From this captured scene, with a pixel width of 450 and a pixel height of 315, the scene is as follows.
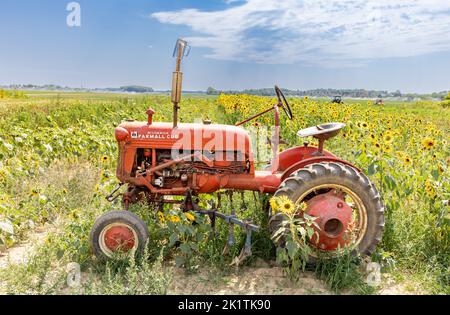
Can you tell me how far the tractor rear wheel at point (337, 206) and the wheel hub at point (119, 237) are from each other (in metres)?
1.23

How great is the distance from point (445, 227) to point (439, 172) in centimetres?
60

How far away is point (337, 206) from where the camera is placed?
3.54 meters

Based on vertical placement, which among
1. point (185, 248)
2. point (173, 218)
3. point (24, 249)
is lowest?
point (24, 249)

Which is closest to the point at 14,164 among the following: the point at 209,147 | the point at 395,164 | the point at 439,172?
the point at 209,147

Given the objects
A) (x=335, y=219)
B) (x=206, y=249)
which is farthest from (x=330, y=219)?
(x=206, y=249)

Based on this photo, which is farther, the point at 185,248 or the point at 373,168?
the point at 373,168

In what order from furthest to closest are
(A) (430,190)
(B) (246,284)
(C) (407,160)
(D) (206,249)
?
(C) (407,160) < (A) (430,190) < (D) (206,249) < (B) (246,284)

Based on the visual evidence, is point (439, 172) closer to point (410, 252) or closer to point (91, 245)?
point (410, 252)

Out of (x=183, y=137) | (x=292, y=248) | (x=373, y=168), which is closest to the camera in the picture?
(x=292, y=248)

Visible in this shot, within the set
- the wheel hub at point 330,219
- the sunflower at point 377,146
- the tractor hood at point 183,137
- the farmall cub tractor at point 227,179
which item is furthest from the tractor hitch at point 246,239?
the sunflower at point 377,146

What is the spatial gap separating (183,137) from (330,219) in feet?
4.94

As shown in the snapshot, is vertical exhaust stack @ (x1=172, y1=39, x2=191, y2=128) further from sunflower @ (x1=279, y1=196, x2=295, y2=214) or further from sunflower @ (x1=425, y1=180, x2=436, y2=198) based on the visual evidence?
sunflower @ (x1=425, y1=180, x2=436, y2=198)

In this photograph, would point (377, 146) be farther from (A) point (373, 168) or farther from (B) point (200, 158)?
(B) point (200, 158)

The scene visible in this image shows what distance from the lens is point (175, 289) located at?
3.25 meters
